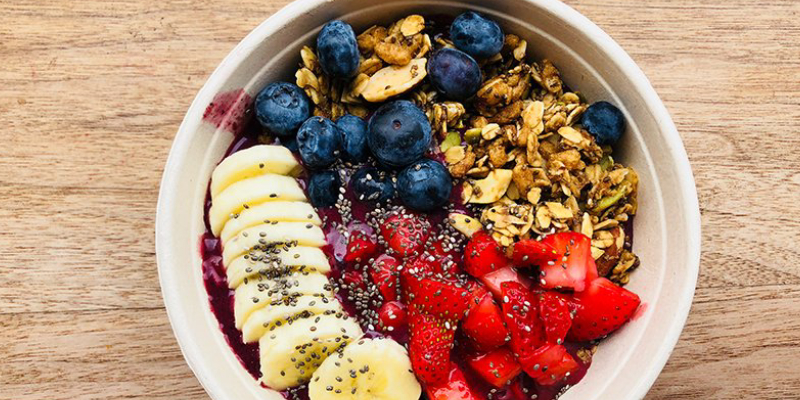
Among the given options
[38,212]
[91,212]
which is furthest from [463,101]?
[38,212]

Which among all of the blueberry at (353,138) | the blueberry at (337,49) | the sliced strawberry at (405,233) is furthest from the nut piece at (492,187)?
the blueberry at (337,49)

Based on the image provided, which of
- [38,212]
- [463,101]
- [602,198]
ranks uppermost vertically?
[463,101]

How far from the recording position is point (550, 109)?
4.53 feet

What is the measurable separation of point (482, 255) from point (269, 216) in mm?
390

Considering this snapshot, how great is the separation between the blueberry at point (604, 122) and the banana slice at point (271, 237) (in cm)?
56

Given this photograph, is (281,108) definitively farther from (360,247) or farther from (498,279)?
(498,279)

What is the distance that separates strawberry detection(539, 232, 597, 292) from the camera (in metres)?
1.29

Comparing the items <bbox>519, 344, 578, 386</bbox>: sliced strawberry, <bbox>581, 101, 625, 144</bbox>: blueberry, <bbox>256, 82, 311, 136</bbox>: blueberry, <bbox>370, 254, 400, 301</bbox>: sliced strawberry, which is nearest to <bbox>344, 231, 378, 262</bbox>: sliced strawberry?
<bbox>370, 254, 400, 301</bbox>: sliced strawberry

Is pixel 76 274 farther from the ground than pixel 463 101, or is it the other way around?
pixel 463 101

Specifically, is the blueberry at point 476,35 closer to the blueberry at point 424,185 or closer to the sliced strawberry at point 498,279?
the blueberry at point 424,185

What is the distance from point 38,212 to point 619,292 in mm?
1195

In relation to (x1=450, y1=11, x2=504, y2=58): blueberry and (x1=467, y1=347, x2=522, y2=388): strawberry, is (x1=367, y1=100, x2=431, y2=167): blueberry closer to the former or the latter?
(x1=450, y1=11, x2=504, y2=58): blueberry

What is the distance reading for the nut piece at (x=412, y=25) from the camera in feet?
4.50

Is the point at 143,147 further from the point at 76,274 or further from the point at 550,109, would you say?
the point at 550,109
